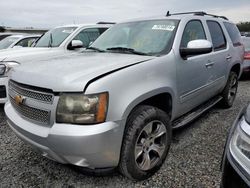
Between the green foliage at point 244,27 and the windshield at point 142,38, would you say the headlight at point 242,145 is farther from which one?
the green foliage at point 244,27

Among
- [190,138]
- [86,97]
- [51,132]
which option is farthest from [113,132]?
[190,138]

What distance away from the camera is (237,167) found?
1.52m

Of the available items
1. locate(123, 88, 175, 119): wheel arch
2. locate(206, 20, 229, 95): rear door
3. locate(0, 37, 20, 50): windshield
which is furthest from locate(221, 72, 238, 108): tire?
locate(0, 37, 20, 50): windshield

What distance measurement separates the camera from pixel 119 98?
2.21 metres

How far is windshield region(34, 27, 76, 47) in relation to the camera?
636 cm

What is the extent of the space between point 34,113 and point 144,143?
1.13 metres

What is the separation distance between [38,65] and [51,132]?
0.90 m

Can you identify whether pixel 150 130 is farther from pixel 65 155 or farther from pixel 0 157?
pixel 0 157

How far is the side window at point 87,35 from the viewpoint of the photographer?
21.0 ft

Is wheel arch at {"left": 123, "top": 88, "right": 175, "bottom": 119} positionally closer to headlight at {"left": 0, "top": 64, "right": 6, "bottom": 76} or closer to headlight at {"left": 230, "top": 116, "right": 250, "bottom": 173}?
headlight at {"left": 230, "top": 116, "right": 250, "bottom": 173}

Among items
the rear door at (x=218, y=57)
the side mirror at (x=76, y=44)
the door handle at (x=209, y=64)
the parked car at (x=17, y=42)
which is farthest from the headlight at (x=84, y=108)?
the parked car at (x=17, y=42)

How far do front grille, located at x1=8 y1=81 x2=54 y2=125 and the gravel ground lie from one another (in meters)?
0.74

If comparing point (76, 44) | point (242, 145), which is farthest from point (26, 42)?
point (242, 145)

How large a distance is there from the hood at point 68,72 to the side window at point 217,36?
5.95ft
